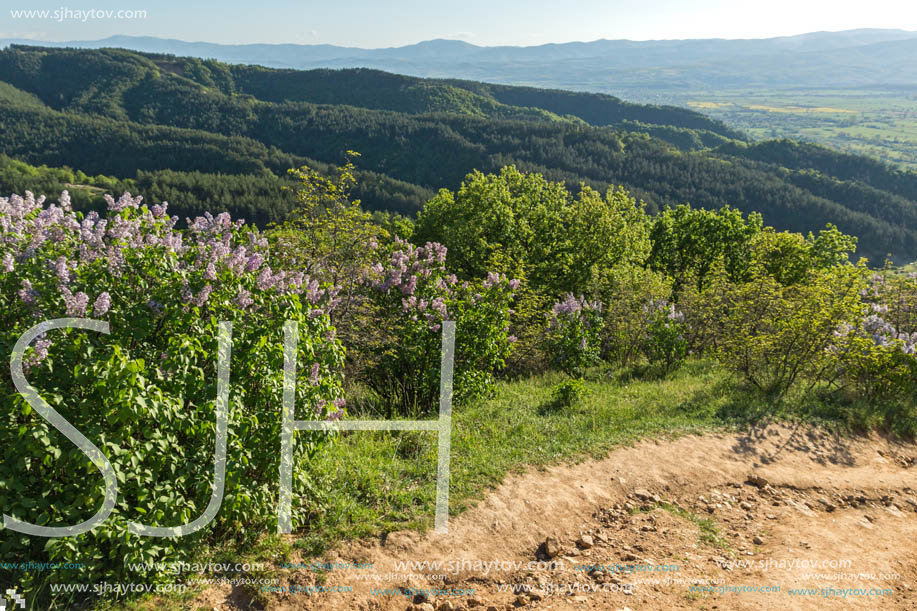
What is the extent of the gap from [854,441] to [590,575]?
7.30 m

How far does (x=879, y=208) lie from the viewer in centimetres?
10588

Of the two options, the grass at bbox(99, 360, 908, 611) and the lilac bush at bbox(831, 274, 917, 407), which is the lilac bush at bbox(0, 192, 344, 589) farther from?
the lilac bush at bbox(831, 274, 917, 407)

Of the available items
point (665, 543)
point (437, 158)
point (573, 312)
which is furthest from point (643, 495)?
point (437, 158)

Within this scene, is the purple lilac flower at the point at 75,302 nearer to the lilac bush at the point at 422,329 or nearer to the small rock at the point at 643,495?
the lilac bush at the point at 422,329

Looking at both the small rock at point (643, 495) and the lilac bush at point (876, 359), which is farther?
the lilac bush at point (876, 359)

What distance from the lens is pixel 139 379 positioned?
3957 millimetres

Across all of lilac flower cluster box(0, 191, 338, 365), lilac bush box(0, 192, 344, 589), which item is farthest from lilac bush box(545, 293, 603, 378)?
lilac flower cluster box(0, 191, 338, 365)

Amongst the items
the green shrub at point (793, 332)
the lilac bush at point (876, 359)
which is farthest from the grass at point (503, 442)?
the lilac bush at point (876, 359)

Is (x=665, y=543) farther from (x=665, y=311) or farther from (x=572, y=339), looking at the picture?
(x=665, y=311)

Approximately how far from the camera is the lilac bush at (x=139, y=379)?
153 inches

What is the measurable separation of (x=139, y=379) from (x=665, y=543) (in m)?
5.81

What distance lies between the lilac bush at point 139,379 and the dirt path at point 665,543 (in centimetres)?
101

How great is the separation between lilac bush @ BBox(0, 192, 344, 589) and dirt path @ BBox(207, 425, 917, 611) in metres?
1.01

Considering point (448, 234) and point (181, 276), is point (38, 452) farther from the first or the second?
point (448, 234)
